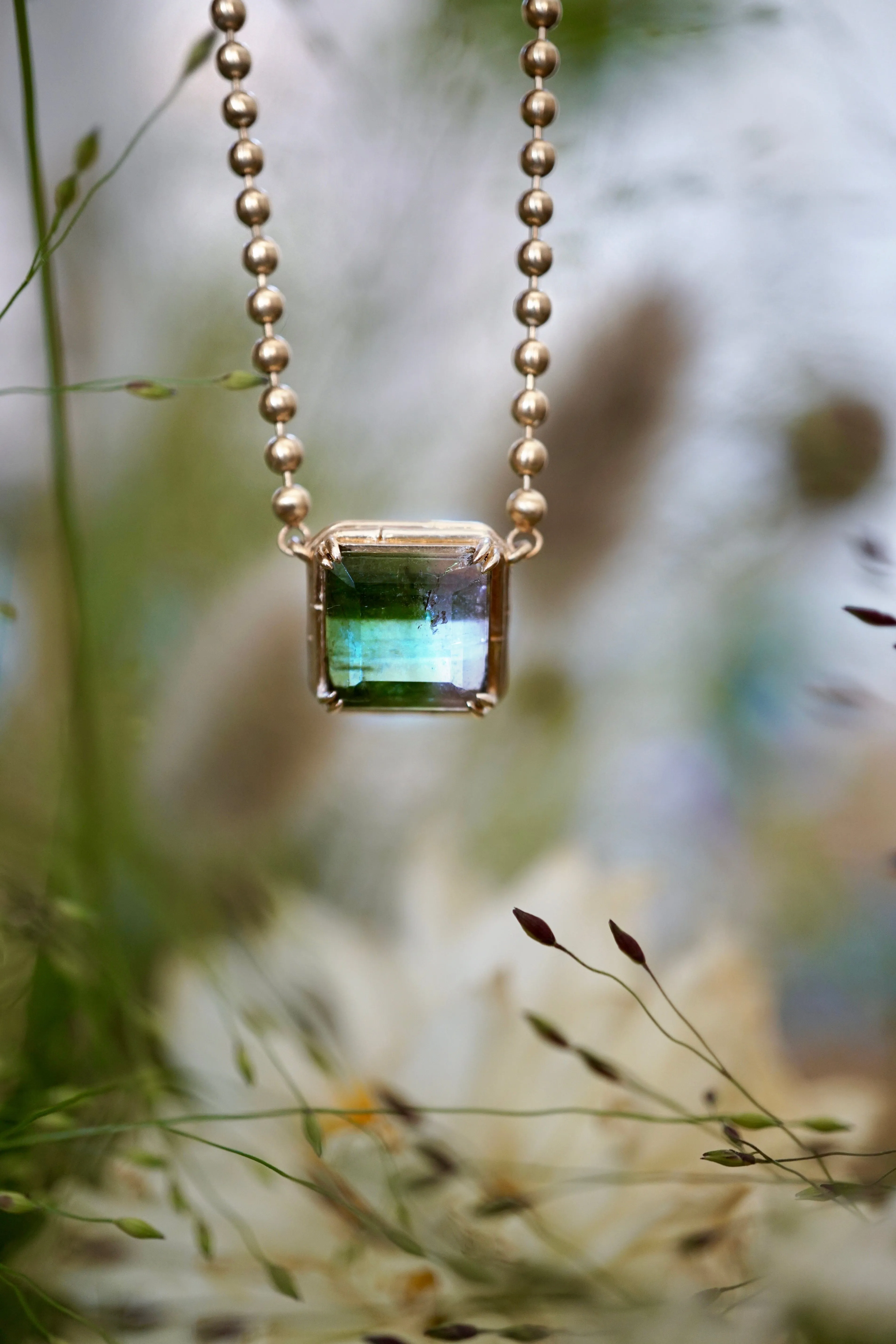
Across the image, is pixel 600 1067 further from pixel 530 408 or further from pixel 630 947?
pixel 530 408

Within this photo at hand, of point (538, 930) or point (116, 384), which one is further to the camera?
point (116, 384)

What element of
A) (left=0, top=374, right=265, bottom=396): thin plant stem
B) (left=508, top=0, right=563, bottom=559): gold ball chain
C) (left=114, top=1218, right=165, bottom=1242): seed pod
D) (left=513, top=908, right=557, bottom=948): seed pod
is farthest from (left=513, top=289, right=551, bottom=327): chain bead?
(left=114, top=1218, right=165, bottom=1242): seed pod

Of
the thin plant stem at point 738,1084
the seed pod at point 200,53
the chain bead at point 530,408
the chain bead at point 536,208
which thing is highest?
the seed pod at point 200,53

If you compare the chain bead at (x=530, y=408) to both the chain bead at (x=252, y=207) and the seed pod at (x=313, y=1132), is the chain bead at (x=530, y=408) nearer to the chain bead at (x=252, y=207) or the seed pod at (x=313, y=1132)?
the chain bead at (x=252, y=207)

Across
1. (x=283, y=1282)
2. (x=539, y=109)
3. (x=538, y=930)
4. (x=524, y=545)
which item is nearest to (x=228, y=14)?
(x=539, y=109)

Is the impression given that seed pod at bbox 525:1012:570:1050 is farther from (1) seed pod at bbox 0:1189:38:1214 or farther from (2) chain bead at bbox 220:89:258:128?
(2) chain bead at bbox 220:89:258:128

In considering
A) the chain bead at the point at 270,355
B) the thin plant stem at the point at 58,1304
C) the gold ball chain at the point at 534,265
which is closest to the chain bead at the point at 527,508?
the gold ball chain at the point at 534,265

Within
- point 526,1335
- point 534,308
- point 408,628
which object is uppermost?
point 534,308
